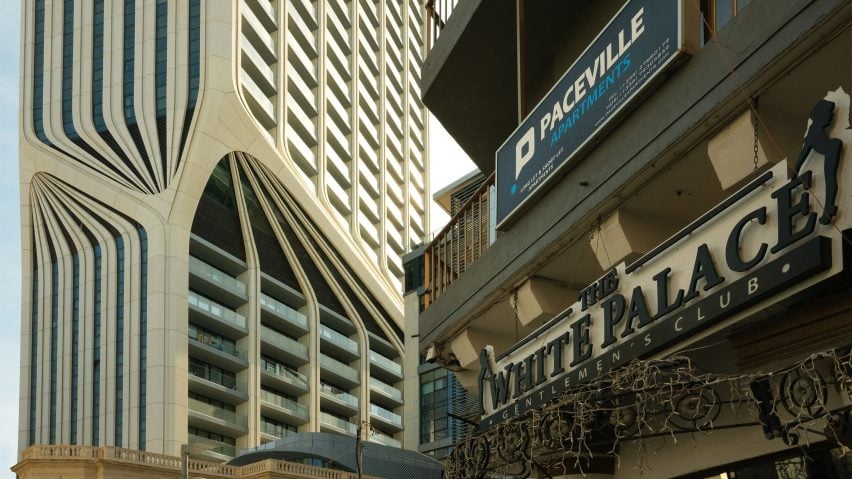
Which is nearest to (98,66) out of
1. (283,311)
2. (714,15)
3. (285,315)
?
(283,311)

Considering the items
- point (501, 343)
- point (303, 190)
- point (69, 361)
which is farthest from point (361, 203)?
point (501, 343)

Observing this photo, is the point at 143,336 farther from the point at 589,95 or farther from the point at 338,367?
the point at 589,95

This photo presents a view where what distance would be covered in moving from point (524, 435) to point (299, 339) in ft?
268

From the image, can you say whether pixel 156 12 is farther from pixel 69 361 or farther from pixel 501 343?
pixel 501 343

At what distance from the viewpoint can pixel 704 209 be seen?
31.0 feet

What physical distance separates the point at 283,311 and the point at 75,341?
17.1 m

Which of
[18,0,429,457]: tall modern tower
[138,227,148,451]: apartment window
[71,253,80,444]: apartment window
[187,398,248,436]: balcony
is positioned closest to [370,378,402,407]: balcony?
[18,0,429,457]: tall modern tower

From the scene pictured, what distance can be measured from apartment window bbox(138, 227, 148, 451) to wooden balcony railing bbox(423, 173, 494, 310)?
58421mm

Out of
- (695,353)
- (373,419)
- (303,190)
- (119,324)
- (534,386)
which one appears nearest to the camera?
(695,353)

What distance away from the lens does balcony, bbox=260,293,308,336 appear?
8525 centimetres

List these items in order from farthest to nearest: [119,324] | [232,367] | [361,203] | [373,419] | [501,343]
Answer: [361,203], [373,419], [232,367], [119,324], [501,343]

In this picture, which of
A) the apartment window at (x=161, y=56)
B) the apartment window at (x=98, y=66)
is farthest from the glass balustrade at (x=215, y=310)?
the apartment window at (x=98, y=66)

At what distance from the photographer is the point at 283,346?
85.8 m

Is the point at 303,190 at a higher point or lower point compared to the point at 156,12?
lower
